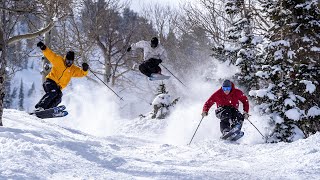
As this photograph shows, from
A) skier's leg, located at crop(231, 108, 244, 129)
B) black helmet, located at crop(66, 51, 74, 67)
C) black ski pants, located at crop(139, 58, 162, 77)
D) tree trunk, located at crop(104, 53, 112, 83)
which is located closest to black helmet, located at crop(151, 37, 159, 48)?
black ski pants, located at crop(139, 58, 162, 77)

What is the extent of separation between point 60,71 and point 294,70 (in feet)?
24.7

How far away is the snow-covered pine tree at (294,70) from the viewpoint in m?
12.4

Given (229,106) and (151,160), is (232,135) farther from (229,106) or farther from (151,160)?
(151,160)

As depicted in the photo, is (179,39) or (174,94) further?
(179,39)

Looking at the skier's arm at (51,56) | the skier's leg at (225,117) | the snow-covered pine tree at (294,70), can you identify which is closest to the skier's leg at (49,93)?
the skier's arm at (51,56)

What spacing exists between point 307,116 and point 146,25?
22.8 metres

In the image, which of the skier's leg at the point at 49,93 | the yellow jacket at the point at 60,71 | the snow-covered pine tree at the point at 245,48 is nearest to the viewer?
the yellow jacket at the point at 60,71

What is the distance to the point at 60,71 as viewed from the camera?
9.47 meters

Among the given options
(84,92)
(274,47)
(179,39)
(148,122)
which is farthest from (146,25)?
(274,47)

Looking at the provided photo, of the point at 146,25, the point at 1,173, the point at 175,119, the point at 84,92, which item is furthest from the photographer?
the point at 146,25

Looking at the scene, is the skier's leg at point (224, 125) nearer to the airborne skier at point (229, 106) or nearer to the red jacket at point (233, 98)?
the airborne skier at point (229, 106)

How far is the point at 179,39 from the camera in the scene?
35656mm

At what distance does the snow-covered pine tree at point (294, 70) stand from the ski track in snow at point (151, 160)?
17.3 feet

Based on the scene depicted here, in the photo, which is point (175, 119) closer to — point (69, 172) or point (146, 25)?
point (69, 172)
